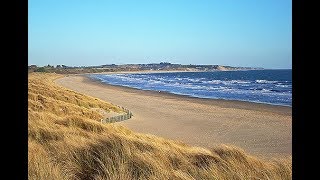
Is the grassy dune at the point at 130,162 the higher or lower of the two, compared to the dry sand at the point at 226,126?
higher

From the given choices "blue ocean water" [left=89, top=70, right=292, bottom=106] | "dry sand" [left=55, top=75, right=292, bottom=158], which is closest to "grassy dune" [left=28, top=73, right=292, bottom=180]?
"dry sand" [left=55, top=75, right=292, bottom=158]

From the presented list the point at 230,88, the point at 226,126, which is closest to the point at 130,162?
the point at 226,126

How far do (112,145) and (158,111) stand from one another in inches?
866

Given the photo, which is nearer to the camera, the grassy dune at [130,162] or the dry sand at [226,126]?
the grassy dune at [130,162]

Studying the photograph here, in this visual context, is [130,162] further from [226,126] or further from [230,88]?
[230,88]

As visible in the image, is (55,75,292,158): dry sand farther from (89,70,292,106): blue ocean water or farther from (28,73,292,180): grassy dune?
(89,70,292,106): blue ocean water

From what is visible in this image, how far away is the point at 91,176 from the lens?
17.0 ft

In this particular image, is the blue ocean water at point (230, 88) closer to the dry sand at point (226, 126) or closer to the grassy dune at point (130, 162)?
the dry sand at point (226, 126)

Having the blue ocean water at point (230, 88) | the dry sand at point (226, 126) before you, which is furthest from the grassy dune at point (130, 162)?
the blue ocean water at point (230, 88)

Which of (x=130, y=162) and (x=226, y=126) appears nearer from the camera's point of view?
(x=130, y=162)

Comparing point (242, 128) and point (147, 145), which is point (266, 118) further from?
point (147, 145)

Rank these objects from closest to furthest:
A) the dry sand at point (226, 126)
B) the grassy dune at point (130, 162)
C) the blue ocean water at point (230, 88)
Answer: the grassy dune at point (130, 162) < the dry sand at point (226, 126) < the blue ocean water at point (230, 88)

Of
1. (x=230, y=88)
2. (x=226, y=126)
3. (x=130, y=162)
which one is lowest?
(x=226, y=126)
